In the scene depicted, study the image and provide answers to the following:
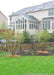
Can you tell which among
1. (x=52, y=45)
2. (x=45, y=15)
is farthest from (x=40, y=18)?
(x=52, y=45)

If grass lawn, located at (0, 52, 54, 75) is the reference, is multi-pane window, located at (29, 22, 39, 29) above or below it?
above

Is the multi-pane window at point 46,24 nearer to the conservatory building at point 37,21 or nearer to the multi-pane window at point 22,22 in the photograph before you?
the conservatory building at point 37,21

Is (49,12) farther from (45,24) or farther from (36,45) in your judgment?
(36,45)

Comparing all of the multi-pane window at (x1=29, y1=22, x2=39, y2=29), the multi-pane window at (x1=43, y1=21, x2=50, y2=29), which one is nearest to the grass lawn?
the multi-pane window at (x1=43, y1=21, x2=50, y2=29)

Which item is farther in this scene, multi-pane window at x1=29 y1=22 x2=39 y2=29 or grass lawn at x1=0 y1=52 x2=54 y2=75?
multi-pane window at x1=29 y1=22 x2=39 y2=29

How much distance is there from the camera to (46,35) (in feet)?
62.3

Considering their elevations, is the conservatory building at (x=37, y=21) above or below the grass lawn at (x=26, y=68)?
above

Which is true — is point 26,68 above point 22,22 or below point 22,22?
below

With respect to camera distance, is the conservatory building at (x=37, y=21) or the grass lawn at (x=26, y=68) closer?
the grass lawn at (x=26, y=68)

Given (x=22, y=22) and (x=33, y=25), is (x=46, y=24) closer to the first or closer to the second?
(x=33, y=25)

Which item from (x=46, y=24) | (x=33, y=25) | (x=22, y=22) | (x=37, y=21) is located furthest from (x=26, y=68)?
(x=37, y=21)

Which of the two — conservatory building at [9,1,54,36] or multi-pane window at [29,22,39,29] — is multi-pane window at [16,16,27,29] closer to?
conservatory building at [9,1,54,36]

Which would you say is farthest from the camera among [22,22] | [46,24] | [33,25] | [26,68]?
[33,25]

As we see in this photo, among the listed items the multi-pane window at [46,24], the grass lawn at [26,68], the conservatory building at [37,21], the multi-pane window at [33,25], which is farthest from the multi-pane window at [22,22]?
the grass lawn at [26,68]
